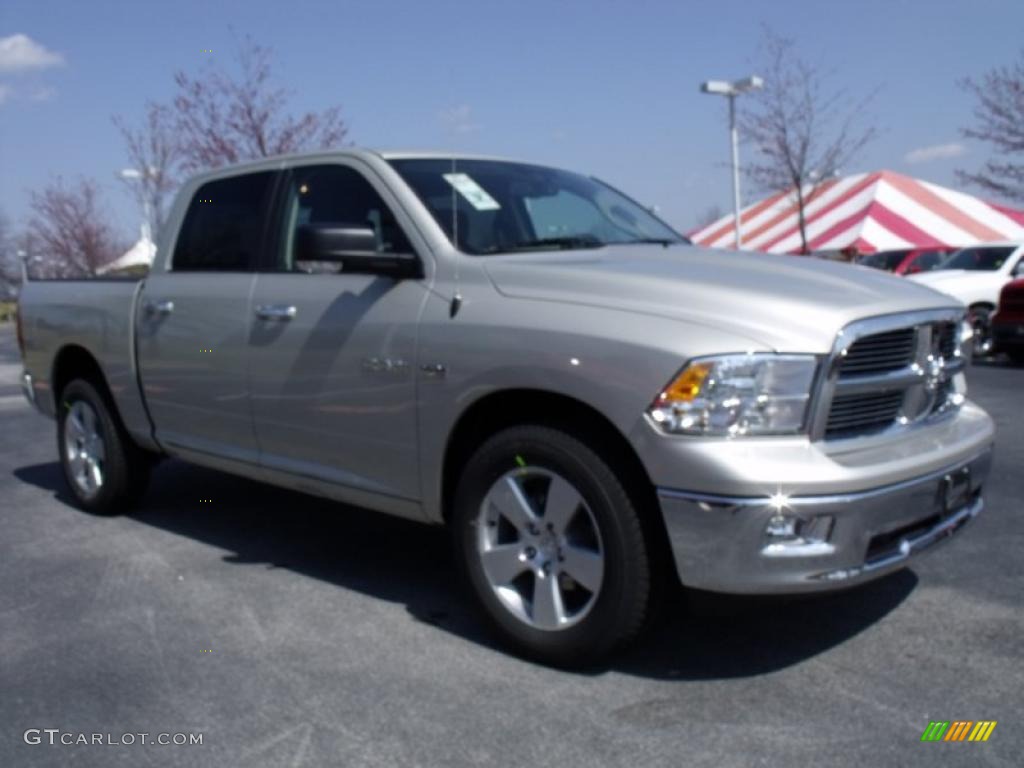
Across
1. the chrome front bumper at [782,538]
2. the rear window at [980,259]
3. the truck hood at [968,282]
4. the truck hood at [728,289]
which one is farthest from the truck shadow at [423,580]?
the rear window at [980,259]

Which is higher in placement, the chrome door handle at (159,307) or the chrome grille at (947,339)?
the chrome door handle at (159,307)

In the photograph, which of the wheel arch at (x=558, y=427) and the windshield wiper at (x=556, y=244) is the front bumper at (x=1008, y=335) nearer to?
the windshield wiper at (x=556, y=244)

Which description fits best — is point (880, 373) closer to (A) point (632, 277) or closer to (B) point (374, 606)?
(A) point (632, 277)

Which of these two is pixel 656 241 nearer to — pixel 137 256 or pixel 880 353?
pixel 880 353

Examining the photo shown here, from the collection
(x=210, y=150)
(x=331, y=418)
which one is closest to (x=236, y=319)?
(x=331, y=418)

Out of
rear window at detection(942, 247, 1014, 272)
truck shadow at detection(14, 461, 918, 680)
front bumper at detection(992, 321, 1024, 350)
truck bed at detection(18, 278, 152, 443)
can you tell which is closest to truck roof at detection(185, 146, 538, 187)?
truck bed at detection(18, 278, 152, 443)

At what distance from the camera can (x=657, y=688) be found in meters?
3.38

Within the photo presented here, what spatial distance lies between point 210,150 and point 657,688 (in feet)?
51.9

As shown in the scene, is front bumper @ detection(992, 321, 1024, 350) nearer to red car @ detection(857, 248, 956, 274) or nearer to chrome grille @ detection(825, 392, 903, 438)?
red car @ detection(857, 248, 956, 274)

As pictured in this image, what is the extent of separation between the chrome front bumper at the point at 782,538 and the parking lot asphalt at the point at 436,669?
16 cm

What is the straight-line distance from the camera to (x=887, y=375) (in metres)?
3.36

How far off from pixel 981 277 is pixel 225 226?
13718 millimetres

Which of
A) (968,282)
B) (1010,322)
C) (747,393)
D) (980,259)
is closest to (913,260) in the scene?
(980,259)

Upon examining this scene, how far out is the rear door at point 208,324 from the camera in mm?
4680
